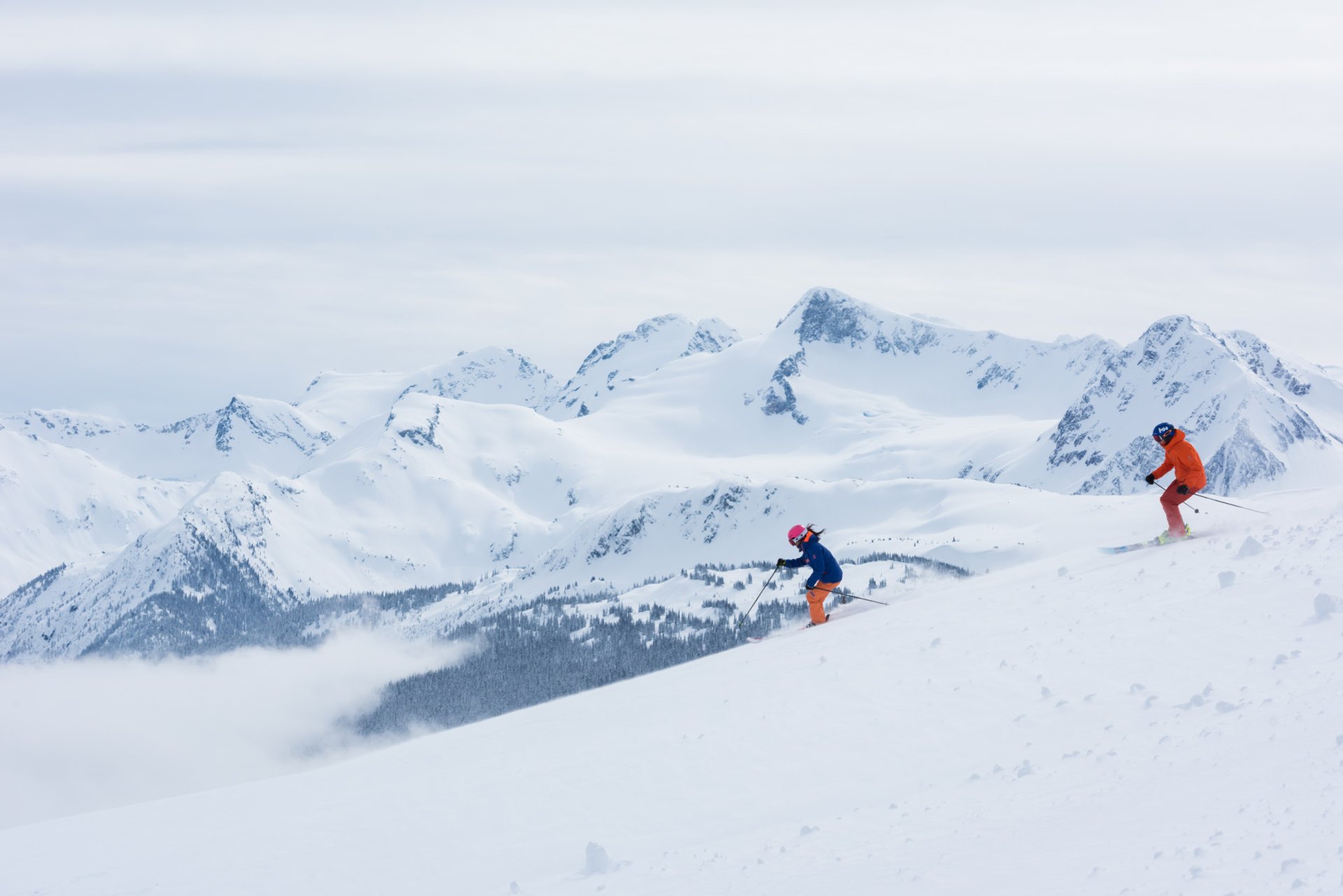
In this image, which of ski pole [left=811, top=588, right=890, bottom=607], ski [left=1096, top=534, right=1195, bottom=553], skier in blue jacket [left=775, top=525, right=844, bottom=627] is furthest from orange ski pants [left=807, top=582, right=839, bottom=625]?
ski [left=1096, top=534, right=1195, bottom=553]

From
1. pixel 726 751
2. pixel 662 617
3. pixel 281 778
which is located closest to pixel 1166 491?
pixel 726 751

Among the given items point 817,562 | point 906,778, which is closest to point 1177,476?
point 817,562

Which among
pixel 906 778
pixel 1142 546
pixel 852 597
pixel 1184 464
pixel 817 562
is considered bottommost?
pixel 852 597

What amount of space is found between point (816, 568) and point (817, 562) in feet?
1.03

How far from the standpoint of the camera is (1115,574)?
20.5 m

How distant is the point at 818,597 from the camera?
26547mm

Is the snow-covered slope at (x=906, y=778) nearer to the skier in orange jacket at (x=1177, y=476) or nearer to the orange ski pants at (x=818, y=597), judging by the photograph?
the skier in orange jacket at (x=1177, y=476)

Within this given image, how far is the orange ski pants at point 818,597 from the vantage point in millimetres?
26578

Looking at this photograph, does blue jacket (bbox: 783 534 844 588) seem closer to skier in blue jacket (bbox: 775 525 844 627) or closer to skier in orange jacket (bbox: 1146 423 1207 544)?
skier in blue jacket (bbox: 775 525 844 627)

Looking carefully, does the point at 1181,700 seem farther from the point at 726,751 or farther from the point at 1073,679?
the point at 726,751

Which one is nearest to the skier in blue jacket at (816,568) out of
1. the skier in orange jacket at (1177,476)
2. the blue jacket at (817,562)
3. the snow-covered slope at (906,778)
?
the blue jacket at (817,562)

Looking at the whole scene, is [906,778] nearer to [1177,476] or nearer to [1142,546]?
[1142,546]

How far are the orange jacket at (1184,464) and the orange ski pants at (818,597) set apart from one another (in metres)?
7.82

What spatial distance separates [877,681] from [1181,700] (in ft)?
16.2
